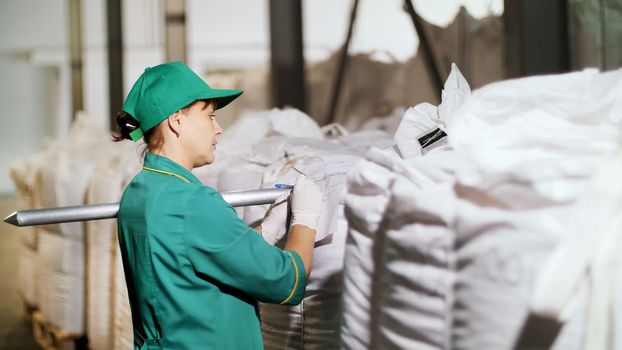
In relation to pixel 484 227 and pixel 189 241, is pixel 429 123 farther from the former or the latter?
pixel 484 227

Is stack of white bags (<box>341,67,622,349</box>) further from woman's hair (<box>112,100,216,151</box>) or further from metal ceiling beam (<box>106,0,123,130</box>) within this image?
metal ceiling beam (<box>106,0,123,130</box>)

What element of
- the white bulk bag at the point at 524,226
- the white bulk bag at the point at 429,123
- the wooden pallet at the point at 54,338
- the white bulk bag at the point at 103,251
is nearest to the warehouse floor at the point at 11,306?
the wooden pallet at the point at 54,338

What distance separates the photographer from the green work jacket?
A: 1522 mm

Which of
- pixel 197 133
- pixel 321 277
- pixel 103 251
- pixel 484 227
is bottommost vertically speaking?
pixel 103 251

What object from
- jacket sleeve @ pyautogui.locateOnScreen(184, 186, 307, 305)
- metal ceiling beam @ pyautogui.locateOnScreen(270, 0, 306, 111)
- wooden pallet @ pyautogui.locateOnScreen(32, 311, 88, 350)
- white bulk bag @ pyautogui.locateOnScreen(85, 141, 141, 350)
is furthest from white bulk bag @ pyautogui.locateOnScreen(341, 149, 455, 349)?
metal ceiling beam @ pyautogui.locateOnScreen(270, 0, 306, 111)

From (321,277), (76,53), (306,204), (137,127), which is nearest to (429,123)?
(306,204)

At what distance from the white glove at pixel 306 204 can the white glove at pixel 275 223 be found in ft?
0.27

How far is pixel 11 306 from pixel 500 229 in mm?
5784

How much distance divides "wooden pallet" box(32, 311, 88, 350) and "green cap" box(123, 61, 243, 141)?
103 inches

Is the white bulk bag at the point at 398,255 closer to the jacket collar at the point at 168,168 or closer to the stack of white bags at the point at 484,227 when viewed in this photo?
the stack of white bags at the point at 484,227

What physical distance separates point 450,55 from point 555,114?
8.41 ft

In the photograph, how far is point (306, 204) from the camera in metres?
1.69

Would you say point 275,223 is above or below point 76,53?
below

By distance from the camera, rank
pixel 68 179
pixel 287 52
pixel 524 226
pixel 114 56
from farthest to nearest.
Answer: pixel 114 56
pixel 287 52
pixel 68 179
pixel 524 226
